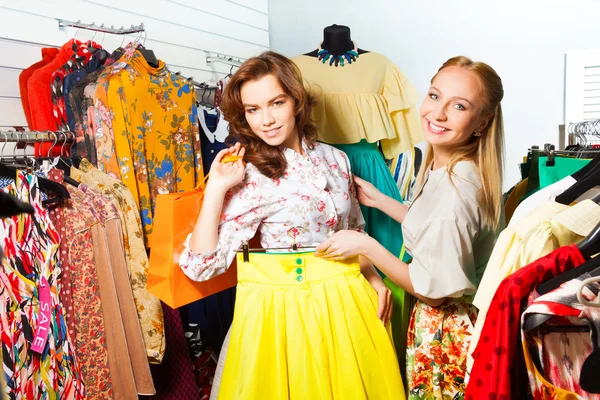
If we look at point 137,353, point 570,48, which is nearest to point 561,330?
point 137,353

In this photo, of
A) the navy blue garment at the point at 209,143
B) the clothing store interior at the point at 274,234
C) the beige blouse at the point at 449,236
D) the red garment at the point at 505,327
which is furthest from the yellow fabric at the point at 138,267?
the red garment at the point at 505,327

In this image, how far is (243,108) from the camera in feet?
6.19

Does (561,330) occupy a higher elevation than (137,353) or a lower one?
higher

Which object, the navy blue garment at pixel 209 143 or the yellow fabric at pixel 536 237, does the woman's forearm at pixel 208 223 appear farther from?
the navy blue garment at pixel 209 143

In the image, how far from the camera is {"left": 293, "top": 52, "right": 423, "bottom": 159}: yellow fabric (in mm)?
2379

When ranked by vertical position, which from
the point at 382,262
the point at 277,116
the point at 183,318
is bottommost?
the point at 183,318

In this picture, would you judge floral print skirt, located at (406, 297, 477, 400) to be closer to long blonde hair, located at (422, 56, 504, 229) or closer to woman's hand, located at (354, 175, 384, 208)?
long blonde hair, located at (422, 56, 504, 229)

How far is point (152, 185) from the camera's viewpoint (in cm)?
222

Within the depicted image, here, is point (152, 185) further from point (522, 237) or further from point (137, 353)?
point (522, 237)

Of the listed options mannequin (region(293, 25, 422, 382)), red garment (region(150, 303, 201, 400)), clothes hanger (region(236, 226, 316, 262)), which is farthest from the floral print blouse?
red garment (region(150, 303, 201, 400))

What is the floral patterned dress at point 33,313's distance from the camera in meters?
1.43

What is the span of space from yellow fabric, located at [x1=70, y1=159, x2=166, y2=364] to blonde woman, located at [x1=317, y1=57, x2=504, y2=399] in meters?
0.72

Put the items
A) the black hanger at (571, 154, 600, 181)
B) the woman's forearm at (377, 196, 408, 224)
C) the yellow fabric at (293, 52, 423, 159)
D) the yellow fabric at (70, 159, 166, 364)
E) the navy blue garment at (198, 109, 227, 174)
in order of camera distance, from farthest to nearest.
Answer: the navy blue garment at (198, 109, 227, 174) < the yellow fabric at (293, 52, 423, 159) < the woman's forearm at (377, 196, 408, 224) < the yellow fabric at (70, 159, 166, 364) < the black hanger at (571, 154, 600, 181)

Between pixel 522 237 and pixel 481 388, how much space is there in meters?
0.35
